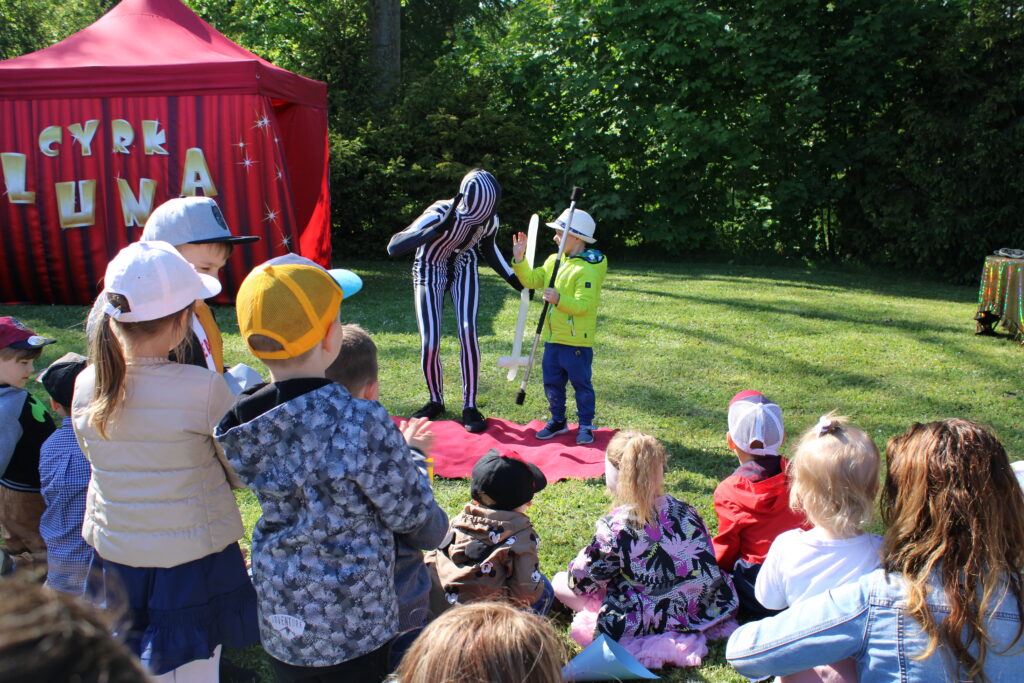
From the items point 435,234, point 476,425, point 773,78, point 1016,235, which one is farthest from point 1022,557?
point 773,78

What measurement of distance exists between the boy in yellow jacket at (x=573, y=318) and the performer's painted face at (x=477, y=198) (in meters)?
0.47

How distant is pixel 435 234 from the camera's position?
5914mm

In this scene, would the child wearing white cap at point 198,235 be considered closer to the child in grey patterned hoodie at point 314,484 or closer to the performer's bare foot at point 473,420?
the child in grey patterned hoodie at point 314,484

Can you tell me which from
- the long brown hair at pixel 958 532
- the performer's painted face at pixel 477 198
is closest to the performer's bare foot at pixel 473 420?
the performer's painted face at pixel 477 198

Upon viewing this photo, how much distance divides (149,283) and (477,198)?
3.89 metres

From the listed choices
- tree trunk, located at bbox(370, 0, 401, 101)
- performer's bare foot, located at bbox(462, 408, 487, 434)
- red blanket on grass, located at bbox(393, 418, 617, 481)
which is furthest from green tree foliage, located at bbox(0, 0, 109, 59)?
red blanket on grass, located at bbox(393, 418, 617, 481)

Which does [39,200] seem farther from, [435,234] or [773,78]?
[773,78]

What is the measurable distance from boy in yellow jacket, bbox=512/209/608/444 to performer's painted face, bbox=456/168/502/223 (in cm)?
47

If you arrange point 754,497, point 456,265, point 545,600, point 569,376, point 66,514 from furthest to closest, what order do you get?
point 456,265 < point 569,376 < point 754,497 < point 545,600 < point 66,514

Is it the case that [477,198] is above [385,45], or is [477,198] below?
below

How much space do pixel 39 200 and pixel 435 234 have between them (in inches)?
250

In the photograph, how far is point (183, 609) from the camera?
2258mm

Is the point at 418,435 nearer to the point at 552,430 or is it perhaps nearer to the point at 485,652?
the point at 485,652

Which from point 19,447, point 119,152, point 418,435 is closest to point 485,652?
point 418,435
